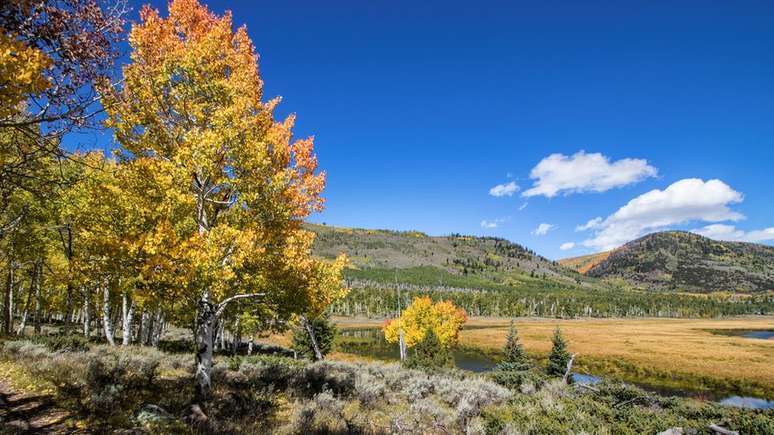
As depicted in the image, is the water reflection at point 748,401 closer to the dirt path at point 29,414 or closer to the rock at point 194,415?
the rock at point 194,415

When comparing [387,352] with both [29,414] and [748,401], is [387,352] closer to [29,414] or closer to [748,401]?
[748,401]

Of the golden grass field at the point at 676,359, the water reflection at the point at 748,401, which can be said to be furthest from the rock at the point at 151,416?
the golden grass field at the point at 676,359

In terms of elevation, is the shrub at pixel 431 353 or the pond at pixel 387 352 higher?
the shrub at pixel 431 353

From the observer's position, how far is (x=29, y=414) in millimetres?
8453

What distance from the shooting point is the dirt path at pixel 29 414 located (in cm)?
757

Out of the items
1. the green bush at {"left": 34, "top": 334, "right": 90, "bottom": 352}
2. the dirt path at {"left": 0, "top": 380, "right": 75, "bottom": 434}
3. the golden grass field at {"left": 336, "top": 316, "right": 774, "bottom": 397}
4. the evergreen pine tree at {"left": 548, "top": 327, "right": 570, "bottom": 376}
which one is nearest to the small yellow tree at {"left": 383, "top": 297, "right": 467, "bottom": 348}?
the golden grass field at {"left": 336, "top": 316, "right": 774, "bottom": 397}

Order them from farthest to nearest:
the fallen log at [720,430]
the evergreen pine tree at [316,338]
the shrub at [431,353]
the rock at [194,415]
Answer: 1. the evergreen pine tree at [316,338]
2. the shrub at [431,353]
3. the fallen log at [720,430]
4. the rock at [194,415]

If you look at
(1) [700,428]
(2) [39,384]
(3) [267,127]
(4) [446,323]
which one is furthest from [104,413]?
(4) [446,323]

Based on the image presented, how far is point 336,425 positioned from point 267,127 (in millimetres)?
8745

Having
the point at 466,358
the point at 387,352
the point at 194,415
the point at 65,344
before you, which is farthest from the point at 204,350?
the point at 387,352

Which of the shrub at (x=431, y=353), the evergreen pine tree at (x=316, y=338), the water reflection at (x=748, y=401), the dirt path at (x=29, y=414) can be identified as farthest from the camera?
the evergreen pine tree at (x=316, y=338)

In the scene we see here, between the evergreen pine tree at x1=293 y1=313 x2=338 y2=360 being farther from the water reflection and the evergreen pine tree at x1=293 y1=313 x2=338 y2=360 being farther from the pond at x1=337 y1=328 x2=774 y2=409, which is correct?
the water reflection

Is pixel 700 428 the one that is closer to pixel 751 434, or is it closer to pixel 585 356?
pixel 751 434

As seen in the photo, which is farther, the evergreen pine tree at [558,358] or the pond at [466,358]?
the pond at [466,358]
